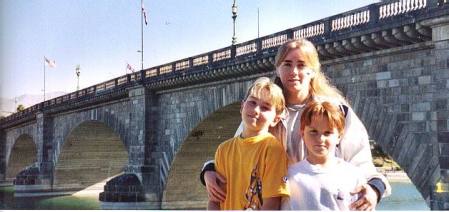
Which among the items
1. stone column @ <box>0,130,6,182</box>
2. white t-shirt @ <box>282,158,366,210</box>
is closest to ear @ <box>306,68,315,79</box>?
white t-shirt @ <box>282,158,366,210</box>

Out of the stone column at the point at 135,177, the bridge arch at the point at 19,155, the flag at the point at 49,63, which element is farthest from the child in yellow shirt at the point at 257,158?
the bridge arch at the point at 19,155

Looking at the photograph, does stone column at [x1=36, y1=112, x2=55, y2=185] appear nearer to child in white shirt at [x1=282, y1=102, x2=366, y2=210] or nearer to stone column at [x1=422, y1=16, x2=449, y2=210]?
stone column at [x1=422, y1=16, x2=449, y2=210]

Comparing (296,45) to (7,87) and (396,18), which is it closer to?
(7,87)

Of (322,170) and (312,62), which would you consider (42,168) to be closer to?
(312,62)

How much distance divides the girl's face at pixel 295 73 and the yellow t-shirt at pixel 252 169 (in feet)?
0.80

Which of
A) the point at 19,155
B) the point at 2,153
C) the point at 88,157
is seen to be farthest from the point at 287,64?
the point at 19,155

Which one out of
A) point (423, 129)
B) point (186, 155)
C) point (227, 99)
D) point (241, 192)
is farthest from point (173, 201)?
point (241, 192)

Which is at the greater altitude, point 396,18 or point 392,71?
point 396,18

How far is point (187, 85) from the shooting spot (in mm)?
16531

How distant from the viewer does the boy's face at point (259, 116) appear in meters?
2.69

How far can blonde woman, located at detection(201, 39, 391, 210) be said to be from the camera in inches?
104

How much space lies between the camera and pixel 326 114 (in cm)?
255

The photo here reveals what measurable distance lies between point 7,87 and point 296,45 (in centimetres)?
438

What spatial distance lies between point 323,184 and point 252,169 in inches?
11.2
